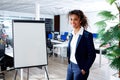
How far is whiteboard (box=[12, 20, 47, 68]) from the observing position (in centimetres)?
251

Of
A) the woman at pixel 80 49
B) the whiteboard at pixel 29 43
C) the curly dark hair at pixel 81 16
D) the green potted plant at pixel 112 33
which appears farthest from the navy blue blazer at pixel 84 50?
the whiteboard at pixel 29 43

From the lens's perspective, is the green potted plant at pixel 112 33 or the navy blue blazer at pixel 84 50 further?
the green potted plant at pixel 112 33

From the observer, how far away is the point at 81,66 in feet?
6.43

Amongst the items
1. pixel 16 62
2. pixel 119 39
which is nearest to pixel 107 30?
pixel 119 39

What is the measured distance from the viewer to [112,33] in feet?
7.69

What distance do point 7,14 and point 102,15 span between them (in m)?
9.53

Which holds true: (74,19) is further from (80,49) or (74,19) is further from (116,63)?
(116,63)

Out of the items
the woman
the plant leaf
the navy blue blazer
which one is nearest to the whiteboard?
the woman

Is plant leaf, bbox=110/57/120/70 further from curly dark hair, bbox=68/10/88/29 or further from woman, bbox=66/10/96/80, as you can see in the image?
curly dark hair, bbox=68/10/88/29

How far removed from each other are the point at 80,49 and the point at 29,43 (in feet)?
3.28

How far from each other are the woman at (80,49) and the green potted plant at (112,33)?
0.52m

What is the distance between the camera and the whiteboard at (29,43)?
2.51m

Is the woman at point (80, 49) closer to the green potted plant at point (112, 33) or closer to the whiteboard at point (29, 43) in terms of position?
the green potted plant at point (112, 33)

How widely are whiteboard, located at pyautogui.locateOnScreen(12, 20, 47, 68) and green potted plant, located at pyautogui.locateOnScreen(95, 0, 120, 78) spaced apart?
978mm
